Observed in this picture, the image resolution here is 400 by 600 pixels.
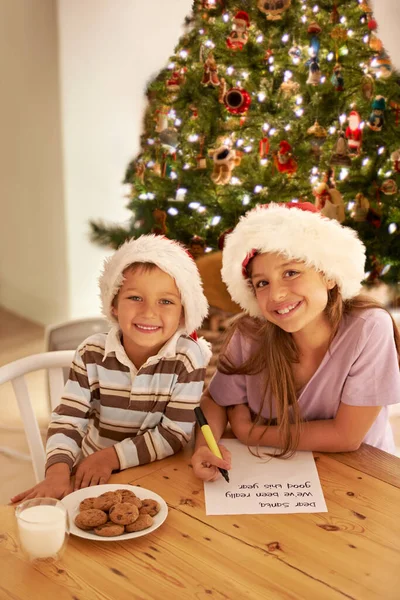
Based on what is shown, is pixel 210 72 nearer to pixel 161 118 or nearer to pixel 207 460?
pixel 161 118

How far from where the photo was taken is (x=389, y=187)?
12.0 ft

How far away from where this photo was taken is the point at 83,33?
3.93 m

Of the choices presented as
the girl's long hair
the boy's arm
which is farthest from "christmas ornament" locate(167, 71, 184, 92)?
the boy's arm

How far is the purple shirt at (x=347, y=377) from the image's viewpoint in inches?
57.9

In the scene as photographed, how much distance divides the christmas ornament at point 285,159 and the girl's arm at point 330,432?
223 cm

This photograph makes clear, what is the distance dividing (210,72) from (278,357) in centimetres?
227

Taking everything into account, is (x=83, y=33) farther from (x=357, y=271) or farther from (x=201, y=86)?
(x=357, y=271)

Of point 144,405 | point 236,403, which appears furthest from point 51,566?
point 236,403

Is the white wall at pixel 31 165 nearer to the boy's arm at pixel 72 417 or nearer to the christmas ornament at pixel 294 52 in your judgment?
the christmas ornament at pixel 294 52

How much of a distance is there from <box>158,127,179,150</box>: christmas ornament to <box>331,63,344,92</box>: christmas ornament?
0.83 m

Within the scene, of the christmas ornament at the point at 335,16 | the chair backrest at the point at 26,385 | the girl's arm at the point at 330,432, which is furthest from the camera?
the christmas ornament at the point at 335,16

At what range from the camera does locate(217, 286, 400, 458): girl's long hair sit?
1498mm

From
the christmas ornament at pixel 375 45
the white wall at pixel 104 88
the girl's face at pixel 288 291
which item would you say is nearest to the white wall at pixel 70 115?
the white wall at pixel 104 88

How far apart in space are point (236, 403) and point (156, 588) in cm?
62
